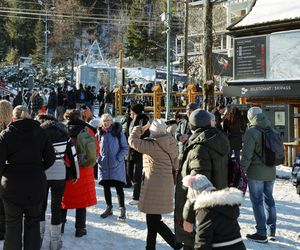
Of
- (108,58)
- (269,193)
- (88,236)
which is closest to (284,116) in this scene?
(269,193)

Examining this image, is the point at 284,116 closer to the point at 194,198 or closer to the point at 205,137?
the point at 205,137

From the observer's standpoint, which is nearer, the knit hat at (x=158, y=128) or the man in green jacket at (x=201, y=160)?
the man in green jacket at (x=201, y=160)

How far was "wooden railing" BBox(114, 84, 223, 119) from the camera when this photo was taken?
717 inches

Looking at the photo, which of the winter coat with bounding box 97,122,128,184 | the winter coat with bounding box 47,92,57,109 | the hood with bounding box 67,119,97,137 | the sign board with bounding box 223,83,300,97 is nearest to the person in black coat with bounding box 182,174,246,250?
the hood with bounding box 67,119,97,137

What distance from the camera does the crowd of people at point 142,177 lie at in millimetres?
3703

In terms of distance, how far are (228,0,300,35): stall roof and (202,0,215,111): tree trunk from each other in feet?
3.39

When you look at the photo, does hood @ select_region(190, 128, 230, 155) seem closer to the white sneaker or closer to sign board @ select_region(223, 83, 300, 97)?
the white sneaker

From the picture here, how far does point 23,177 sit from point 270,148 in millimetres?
3100

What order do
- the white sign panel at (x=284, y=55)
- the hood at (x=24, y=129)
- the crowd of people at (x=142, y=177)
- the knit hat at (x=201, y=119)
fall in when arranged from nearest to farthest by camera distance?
the crowd of people at (x=142, y=177)
the knit hat at (x=201, y=119)
the hood at (x=24, y=129)
the white sign panel at (x=284, y=55)

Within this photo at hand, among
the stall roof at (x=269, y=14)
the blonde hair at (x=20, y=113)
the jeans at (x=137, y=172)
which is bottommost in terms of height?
the jeans at (x=137, y=172)

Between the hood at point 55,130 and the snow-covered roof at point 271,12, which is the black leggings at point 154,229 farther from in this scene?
the snow-covered roof at point 271,12

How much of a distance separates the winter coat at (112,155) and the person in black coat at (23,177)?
7.00 ft

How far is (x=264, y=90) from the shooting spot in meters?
13.1

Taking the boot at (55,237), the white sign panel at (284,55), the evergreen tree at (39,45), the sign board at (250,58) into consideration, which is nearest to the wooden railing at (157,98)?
the sign board at (250,58)
